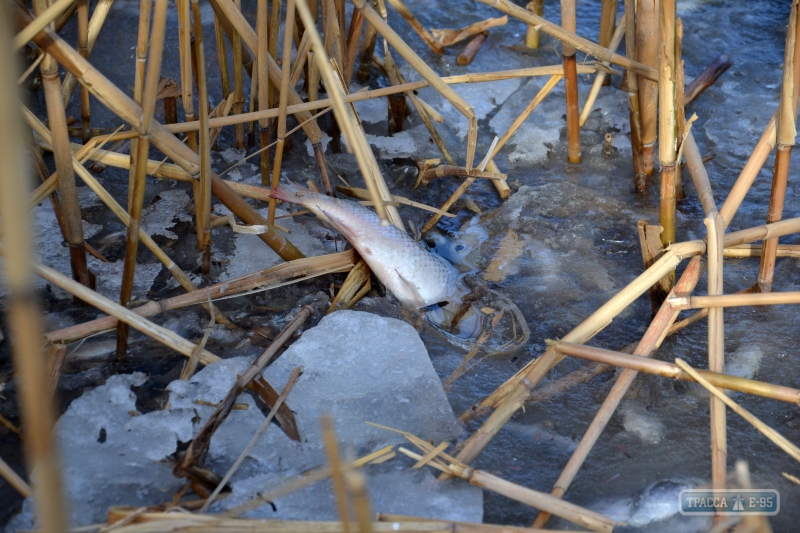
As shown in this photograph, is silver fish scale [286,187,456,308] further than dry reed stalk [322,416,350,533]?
Yes

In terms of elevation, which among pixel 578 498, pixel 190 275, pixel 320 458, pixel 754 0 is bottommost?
pixel 578 498

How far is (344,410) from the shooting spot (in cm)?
180

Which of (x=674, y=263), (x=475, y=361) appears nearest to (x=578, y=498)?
(x=475, y=361)

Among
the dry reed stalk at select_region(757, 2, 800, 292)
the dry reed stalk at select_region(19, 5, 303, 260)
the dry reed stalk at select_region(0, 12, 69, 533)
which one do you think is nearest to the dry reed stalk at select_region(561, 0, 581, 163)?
the dry reed stalk at select_region(757, 2, 800, 292)

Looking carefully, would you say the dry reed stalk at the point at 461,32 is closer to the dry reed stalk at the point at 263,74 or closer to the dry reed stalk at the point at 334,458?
the dry reed stalk at the point at 263,74

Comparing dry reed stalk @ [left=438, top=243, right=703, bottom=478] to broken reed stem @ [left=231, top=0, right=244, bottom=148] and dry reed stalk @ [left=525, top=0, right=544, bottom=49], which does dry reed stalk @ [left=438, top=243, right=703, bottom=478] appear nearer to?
broken reed stem @ [left=231, top=0, right=244, bottom=148]

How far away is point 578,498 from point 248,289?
1206 millimetres

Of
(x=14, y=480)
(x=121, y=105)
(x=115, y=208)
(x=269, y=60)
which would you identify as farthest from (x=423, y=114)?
(x=14, y=480)

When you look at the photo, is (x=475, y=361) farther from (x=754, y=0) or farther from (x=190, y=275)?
(x=754, y=0)

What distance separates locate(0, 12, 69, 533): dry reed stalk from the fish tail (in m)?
1.66

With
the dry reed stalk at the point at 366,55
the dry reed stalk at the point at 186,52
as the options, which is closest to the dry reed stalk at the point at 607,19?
the dry reed stalk at the point at 366,55

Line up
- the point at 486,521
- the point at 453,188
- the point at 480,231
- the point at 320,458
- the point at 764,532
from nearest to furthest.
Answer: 1. the point at 764,532
2. the point at 486,521
3. the point at 320,458
4. the point at 480,231
5. the point at 453,188

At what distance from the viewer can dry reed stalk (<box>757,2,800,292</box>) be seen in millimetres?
1838

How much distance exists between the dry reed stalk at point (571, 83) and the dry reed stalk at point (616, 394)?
109cm
